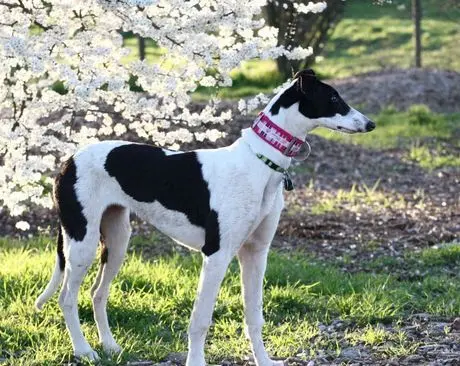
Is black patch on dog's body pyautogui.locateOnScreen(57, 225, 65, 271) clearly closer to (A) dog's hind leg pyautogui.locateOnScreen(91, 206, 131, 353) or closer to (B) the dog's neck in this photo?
(A) dog's hind leg pyautogui.locateOnScreen(91, 206, 131, 353)

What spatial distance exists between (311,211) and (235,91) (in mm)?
10922

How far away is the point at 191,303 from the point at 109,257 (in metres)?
1.13

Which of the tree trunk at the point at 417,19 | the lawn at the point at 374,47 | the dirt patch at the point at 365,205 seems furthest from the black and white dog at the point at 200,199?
the tree trunk at the point at 417,19

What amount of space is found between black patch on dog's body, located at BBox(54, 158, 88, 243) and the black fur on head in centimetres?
128

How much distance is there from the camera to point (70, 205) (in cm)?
493

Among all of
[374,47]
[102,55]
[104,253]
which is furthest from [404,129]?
[374,47]

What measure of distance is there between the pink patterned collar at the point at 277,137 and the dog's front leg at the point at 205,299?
610 mm

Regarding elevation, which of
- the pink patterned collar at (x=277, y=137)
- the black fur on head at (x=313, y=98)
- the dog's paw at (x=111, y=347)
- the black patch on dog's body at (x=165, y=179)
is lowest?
the dog's paw at (x=111, y=347)

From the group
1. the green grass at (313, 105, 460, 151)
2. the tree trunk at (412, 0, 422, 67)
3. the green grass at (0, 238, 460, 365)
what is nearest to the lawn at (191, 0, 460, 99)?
the tree trunk at (412, 0, 422, 67)

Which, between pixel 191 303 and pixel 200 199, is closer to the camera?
pixel 200 199

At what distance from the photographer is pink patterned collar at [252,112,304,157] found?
453 centimetres

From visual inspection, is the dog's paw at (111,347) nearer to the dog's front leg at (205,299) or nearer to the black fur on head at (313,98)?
the dog's front leg at (205,299)

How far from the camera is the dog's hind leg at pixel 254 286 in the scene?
4.83m

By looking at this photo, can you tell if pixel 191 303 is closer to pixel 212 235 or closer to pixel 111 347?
pixel 111 347
